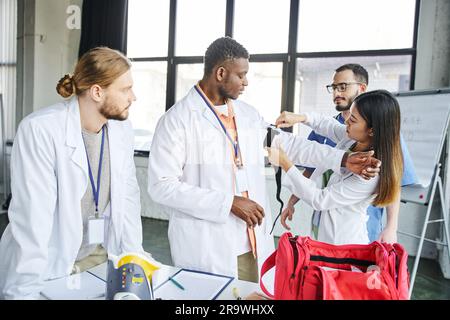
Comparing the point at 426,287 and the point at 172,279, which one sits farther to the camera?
the point at 426,287

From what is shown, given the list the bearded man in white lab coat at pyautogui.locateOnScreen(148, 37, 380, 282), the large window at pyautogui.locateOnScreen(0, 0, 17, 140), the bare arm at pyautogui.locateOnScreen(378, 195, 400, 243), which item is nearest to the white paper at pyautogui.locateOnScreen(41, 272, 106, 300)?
the bearded man in white lab coat at pyautogui.locateOnScreen(148, 37, 380, 282)

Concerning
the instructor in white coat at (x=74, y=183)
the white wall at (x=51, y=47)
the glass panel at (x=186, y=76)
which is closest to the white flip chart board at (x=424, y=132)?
the instructor in white coat at (x=74, y=183)

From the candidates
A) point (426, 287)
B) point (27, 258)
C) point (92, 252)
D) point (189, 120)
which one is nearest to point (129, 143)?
point (189, 120)

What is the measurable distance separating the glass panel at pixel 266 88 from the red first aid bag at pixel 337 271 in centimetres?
288

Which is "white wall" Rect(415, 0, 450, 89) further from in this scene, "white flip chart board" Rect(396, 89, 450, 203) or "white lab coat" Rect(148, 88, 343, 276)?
"white lab coat" Rect(148, 88, 343, 276)

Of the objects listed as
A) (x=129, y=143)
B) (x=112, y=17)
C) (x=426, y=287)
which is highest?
(x=112, y=17)

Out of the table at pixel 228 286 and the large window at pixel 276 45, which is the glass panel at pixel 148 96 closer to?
the large window at pixel 276 45

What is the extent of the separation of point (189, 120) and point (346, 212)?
28.5 inches

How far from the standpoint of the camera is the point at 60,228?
3.73ft

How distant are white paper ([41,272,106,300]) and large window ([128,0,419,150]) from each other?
2.18 metres

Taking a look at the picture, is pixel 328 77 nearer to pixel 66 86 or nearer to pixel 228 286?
pixel 66 86

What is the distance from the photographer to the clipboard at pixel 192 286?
970mm

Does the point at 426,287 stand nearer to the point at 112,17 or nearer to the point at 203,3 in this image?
the point at 203,3

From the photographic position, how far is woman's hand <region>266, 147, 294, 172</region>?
58.2 inches
